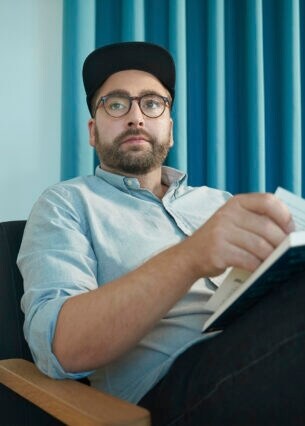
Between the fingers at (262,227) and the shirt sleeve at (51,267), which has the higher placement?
the fingers at (262,227)

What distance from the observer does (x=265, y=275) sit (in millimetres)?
658

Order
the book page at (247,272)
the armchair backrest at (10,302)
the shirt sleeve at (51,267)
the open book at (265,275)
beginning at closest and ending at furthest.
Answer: the open book at (265,275) → the book page at (247,272) → the shirt sleeve at (51,267) → the armchair backrest at (10,302)

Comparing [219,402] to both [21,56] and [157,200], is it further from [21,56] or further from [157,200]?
[21,56]

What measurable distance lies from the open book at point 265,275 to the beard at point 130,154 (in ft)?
1.89

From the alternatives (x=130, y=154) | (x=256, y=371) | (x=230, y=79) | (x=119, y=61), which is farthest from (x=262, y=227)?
(x=230, y=79)

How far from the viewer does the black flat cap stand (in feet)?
4.35

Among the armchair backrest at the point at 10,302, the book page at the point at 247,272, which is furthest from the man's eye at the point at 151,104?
the book page at the point at 247,272

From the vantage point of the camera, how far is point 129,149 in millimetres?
1312

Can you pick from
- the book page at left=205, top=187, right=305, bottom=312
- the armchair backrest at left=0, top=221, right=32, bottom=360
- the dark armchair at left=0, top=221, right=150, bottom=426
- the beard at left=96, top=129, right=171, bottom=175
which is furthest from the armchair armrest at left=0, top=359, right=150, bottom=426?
the beard at left=96, top=129, right=171, bottom=175

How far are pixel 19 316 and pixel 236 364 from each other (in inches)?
20.1

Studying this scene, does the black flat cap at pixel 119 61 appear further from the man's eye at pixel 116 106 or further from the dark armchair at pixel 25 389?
the dark armchair at pixel 25 389

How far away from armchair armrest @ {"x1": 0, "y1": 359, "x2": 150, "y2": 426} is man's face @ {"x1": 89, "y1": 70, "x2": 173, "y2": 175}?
58 centimetres

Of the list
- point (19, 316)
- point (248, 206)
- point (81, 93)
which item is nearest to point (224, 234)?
point (248, 206)

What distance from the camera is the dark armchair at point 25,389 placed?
Answer: 66 cm
